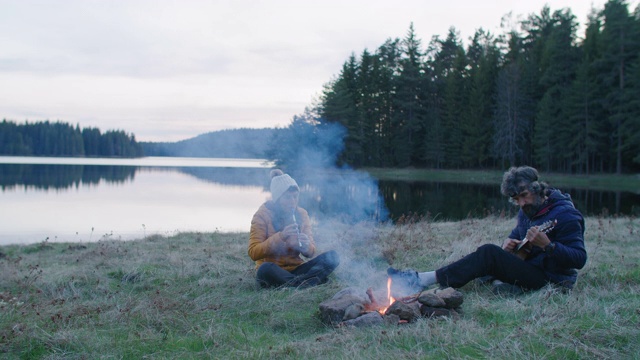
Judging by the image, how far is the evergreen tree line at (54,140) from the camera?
96.8 meters

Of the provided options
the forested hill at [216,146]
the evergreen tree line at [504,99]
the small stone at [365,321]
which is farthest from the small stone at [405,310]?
the forested hill at [216,146]

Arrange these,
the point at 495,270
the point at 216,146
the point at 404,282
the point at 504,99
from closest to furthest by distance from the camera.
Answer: the point at 495,270, the point at 404,282, the point at 504,99, the point at 216,146

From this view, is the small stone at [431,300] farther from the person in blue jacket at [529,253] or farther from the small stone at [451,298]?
the person in blue jacket at [529,253]

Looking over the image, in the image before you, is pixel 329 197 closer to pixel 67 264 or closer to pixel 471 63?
pixel 67 264

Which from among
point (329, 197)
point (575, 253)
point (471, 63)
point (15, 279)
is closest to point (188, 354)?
point (575, 253)

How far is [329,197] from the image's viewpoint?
19.6m

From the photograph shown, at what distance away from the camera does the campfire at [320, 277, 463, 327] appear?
3918mm

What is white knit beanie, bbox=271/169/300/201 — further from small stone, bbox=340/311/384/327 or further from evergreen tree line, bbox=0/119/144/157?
evergreen tree line, bbox=0/119/144/157

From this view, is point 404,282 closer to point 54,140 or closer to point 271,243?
point 271,243

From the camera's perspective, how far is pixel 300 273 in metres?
5.51

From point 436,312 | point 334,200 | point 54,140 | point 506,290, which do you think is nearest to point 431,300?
point 436,312

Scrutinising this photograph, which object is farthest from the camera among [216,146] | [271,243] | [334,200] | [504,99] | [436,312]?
[216,146]

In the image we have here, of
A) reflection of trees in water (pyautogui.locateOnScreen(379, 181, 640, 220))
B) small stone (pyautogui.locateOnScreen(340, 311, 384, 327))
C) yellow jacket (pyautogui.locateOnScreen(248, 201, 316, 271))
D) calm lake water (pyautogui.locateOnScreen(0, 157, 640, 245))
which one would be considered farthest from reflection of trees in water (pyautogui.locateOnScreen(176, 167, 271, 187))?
small stone (pyautogui.locateOnScreen(340, 311, 384, 327))

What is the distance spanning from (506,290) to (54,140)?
360ft
